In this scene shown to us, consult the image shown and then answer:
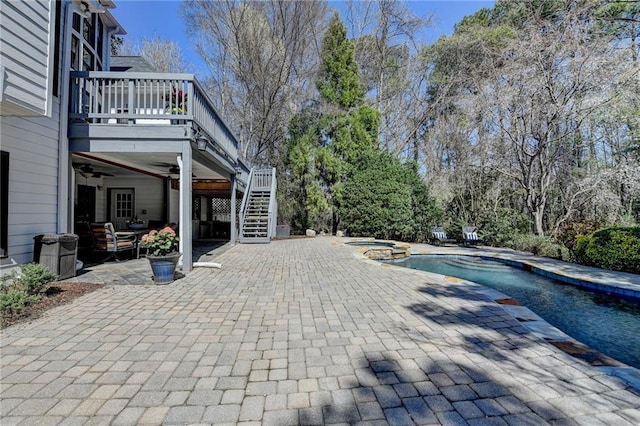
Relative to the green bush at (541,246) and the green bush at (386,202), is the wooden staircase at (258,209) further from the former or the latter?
the green bush at (541,246)

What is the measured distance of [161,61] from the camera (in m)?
17.0

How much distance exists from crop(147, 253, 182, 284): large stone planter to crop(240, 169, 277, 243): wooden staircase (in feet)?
19.2

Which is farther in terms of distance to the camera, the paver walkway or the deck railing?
the deck railing

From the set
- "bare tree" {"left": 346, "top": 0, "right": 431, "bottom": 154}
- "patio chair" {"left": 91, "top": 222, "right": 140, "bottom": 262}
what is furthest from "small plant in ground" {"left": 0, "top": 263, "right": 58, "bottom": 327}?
"bare tree" {"left": 346, "top": 0, "right": 431, "bottom": 154}

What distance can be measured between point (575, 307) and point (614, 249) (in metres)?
2.94

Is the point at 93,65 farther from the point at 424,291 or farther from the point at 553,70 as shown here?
the point at 553,70

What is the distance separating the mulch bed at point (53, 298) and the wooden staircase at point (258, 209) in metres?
6.23

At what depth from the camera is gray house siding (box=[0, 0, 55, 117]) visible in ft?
11.7

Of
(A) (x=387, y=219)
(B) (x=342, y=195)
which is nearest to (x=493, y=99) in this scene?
(A) (x=387, y=219)

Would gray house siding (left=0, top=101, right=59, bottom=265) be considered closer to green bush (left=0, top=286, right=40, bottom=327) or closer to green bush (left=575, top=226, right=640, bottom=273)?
green bush (left=0, top=286, right=40, bottom=327)

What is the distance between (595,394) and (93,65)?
10.00 metres

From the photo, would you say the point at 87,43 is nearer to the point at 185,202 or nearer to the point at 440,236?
the point at 185,202

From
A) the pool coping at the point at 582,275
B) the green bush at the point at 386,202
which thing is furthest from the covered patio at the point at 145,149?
the pool coping at the point at 582,275

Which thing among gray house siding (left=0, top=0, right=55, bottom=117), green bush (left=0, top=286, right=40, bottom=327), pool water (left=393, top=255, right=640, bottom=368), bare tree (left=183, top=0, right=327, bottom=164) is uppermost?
bare tree (left=183, top=0, right=327, bottom=164)
